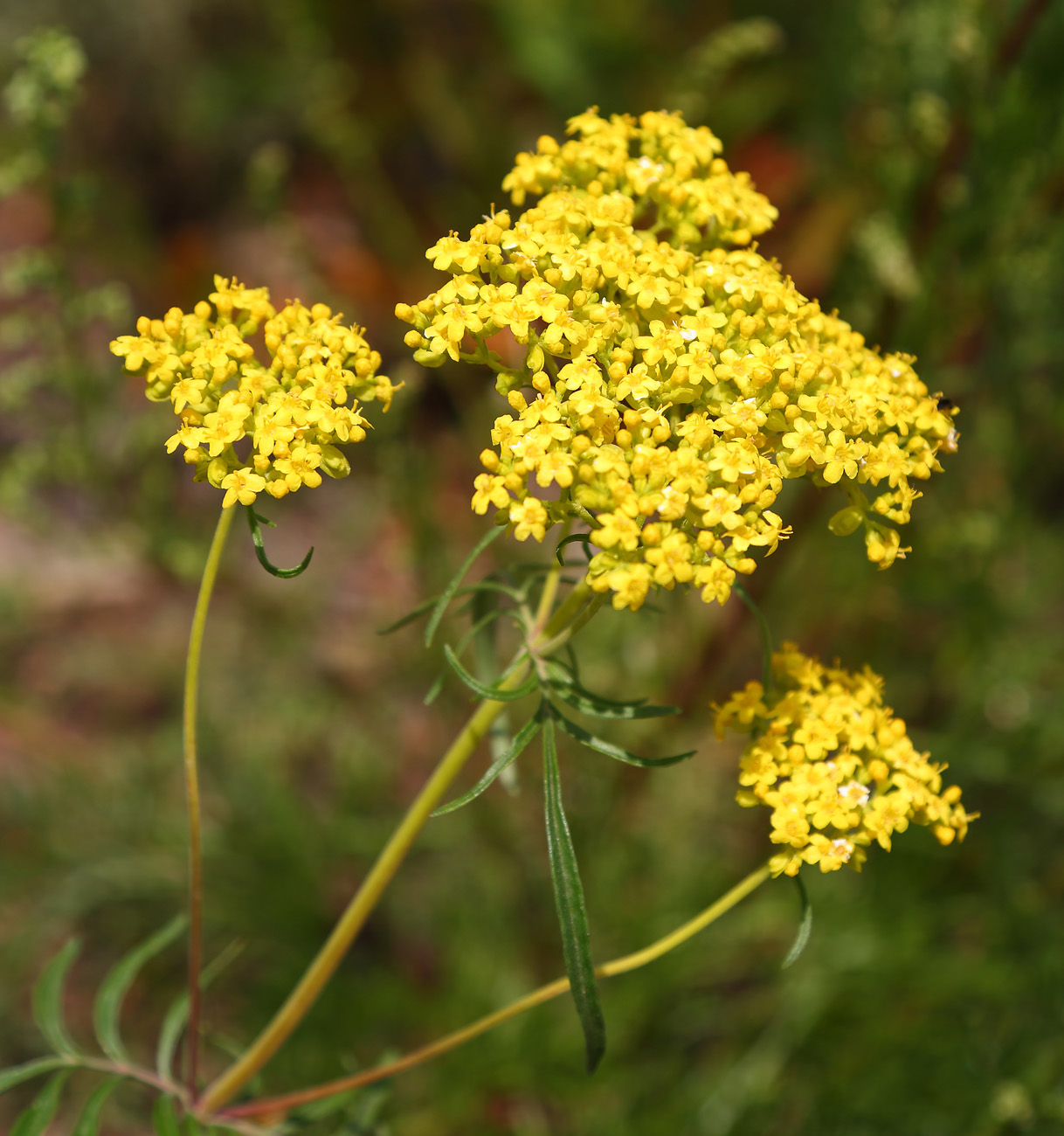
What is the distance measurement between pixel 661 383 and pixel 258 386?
68 cm

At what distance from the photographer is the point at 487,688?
1.55 meters

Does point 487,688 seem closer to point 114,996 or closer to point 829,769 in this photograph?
point 829,769

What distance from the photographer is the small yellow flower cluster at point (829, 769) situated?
1640 mm

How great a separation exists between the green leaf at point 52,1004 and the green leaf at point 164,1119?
359 millimetres

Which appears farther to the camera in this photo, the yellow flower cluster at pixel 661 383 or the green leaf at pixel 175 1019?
the green leaf at pixel 175 1019

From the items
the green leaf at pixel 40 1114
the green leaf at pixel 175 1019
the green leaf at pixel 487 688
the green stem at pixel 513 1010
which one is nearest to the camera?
the green leaf at pixel 487 688

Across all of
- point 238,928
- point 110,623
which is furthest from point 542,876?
point 110,623

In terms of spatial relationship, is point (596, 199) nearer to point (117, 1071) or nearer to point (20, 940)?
point (117, 1071)

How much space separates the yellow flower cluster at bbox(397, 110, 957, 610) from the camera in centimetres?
149

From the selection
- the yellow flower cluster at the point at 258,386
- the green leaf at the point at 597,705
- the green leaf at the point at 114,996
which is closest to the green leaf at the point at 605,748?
the green leaf at the point at 597,705

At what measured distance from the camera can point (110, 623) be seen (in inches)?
191

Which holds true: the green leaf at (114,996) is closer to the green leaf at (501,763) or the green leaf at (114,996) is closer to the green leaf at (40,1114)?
the green leaf at (40,1114)

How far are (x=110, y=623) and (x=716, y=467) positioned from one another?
13.7ft

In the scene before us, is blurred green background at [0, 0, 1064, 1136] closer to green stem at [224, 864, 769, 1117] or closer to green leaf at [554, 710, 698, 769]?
green stem at [224, 864, 769, 1117]
